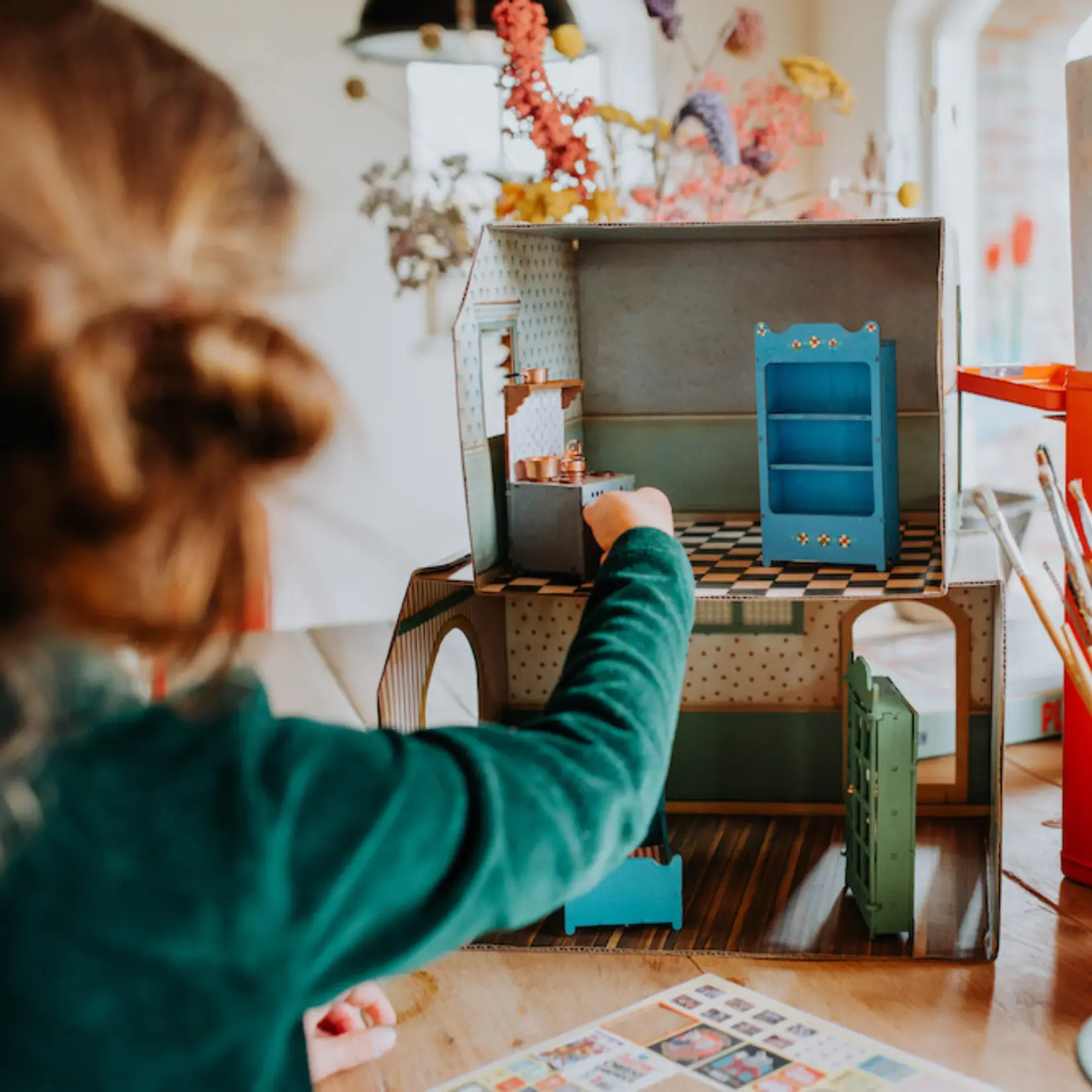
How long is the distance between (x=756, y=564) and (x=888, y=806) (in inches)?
9.1

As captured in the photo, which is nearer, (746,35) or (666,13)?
(666,13)

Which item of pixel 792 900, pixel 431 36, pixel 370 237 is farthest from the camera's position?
pixel 370 237

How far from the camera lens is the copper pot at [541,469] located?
1151 mm

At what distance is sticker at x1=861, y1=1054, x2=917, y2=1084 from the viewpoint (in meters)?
0.82

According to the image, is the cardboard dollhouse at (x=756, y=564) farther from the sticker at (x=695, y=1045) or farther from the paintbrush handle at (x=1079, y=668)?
the sticker at (x=695, y=1045)

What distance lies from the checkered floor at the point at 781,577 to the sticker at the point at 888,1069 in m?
0.34

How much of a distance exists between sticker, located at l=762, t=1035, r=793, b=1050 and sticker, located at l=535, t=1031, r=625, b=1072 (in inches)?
3.6

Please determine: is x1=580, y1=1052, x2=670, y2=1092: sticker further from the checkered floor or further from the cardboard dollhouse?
the checkered floor

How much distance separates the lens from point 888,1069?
0.83 m

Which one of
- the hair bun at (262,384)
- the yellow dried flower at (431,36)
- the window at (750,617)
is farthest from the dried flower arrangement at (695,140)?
the hair bun at (262,384)

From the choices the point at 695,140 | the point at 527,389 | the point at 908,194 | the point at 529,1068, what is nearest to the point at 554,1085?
the point at 529,1068

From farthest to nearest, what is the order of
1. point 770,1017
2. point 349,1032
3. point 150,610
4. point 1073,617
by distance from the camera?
point 1073,617 → point 770,1017 → point 349,1032 → point 150,610

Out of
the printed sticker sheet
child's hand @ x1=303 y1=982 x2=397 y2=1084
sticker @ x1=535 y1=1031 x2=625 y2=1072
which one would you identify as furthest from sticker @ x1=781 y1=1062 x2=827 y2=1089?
child's hand @ x1=303 y1=982 x2=397 y2=1084

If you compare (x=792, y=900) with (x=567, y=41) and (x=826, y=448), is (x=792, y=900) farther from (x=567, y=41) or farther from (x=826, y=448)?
(x=567, y=41)
